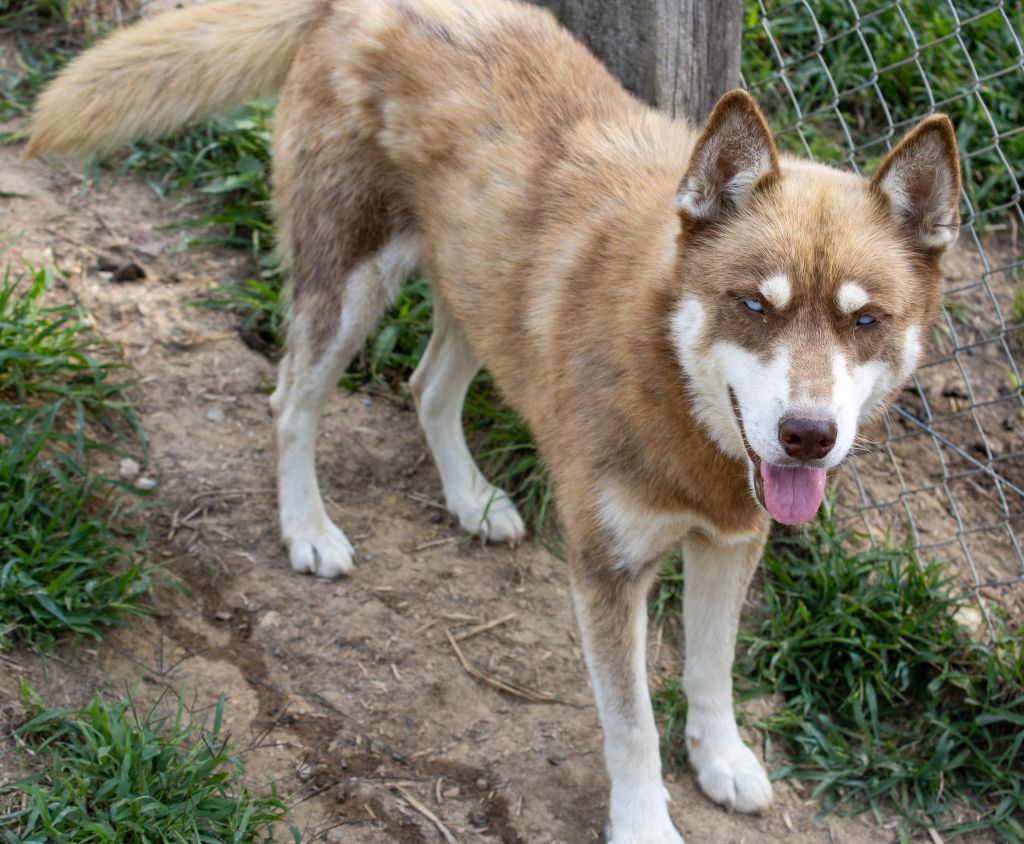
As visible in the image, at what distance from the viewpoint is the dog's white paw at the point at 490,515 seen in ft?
13.3

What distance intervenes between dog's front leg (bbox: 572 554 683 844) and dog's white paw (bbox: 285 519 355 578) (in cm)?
104

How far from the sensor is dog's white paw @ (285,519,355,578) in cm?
385

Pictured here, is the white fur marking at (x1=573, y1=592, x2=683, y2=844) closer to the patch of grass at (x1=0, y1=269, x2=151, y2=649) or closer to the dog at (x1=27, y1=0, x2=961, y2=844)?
the dog at (x1=27, y1=0, x2=961, y2=844)

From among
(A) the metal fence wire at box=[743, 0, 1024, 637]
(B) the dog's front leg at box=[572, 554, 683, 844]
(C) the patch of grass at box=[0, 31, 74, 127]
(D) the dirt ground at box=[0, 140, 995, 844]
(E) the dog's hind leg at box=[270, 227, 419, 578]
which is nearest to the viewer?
(B) the dog's front leg at box=[572, 554, 683, 844]

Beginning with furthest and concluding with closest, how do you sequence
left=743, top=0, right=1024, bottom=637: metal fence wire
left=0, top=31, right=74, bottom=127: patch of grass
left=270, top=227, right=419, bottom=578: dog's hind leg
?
left=0, top=31, right=74, bottom=127: patch of grass
left=743, top=0, right=1024, bottom=637: metal fence wire
left=270, top=227, right=419, bottom=578: dog's hind leg

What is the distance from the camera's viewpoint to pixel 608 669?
3.04 meters

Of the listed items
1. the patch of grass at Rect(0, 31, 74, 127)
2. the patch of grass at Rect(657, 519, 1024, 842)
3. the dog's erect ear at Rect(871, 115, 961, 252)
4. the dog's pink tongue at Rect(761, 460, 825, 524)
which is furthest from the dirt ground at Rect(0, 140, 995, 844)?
the dog's erect ear at Rect(871, 115, 961, 252)

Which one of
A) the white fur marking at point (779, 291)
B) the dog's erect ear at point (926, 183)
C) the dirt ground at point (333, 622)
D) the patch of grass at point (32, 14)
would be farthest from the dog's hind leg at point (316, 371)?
the patch of grass at point (32, 14)

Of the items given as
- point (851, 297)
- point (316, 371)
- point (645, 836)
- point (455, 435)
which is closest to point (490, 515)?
point (455, 435)

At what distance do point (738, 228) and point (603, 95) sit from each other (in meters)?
0.87

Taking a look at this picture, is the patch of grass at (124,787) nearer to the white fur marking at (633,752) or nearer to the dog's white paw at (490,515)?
the white fur marking at (633,752)

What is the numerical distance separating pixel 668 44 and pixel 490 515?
5.29 ft

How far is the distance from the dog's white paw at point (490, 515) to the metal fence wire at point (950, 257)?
112 centimetres

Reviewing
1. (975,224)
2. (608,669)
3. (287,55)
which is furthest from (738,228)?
(975,224)
